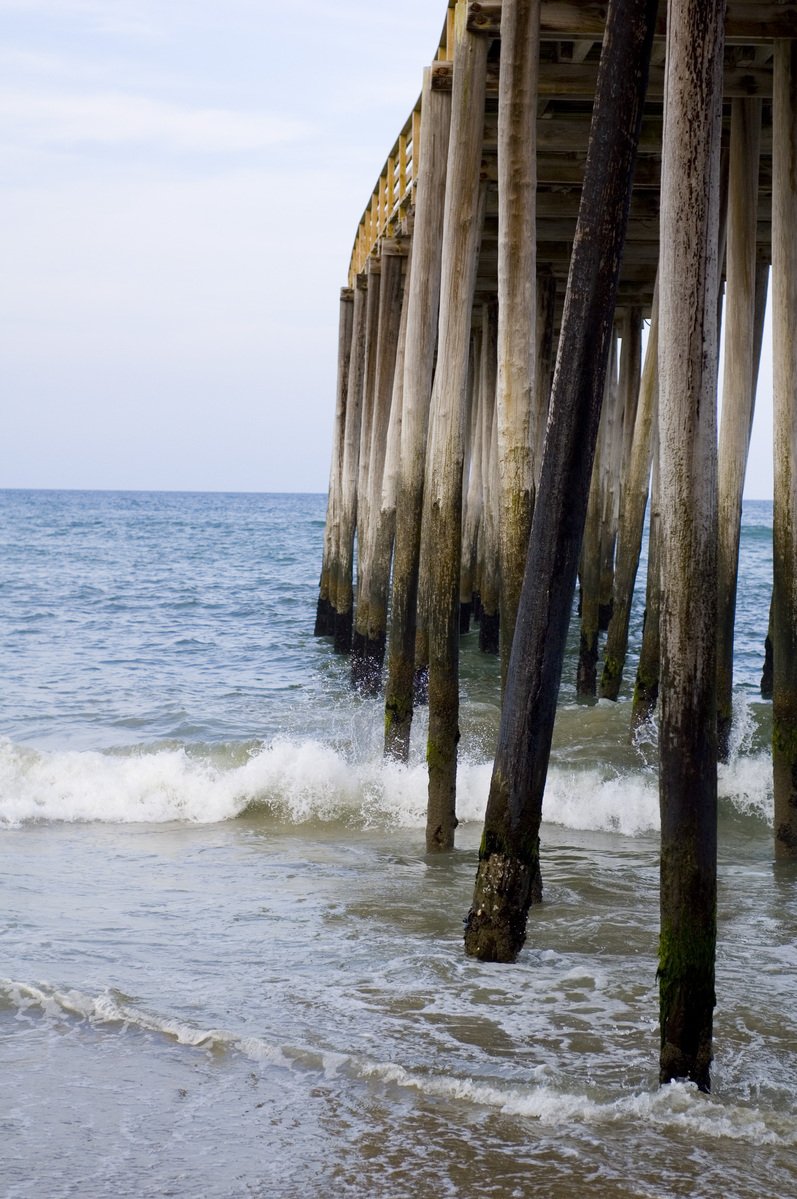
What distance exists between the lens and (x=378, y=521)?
11.9 m

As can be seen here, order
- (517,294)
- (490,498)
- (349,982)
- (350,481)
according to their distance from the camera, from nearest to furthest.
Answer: (349,982) < (517,294) < (490,498) < (350,481)

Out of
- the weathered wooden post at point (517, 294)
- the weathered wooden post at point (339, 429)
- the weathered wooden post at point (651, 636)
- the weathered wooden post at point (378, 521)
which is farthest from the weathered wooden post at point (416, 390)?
the weathered wooden post at point (339, 429)

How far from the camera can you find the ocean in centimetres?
351

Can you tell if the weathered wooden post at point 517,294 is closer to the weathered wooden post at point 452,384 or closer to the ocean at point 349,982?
the weathered wooden post at point 452,384

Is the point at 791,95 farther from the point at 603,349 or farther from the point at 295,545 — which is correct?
the point at 295,545

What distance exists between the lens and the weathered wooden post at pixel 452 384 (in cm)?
662

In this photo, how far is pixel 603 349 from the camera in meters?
4.10

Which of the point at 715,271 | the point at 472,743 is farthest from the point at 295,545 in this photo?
the point at 715,271

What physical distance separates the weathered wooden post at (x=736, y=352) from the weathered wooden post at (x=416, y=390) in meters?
1.78

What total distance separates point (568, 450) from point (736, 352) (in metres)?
3.90

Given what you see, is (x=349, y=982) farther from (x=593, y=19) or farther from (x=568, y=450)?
(x=593, y=19)

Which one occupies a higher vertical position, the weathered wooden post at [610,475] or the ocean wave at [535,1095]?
the weathered wooden post at [610,475]

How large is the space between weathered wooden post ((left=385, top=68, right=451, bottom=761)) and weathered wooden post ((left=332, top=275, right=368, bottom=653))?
6.19 meters

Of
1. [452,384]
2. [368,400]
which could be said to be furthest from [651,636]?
[368,400]
